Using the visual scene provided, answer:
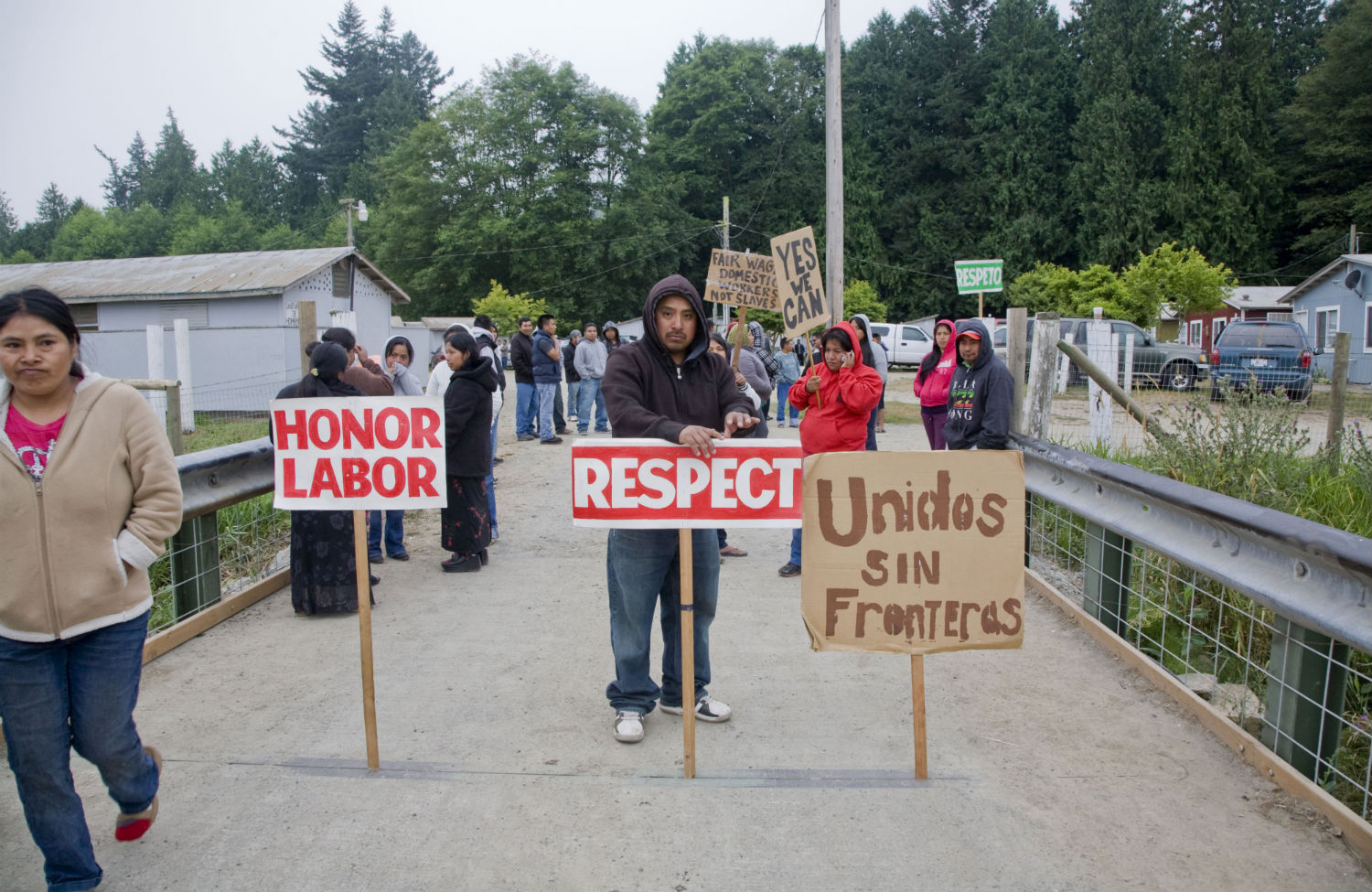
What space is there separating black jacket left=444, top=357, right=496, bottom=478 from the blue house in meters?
30.3

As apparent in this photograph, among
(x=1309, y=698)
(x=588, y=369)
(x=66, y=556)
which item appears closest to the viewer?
(x=66, y=556)

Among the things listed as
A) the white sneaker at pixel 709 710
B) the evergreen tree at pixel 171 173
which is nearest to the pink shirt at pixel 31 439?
the white sneaker at pixel 709 710

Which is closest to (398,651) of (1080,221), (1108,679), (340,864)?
(340,864)

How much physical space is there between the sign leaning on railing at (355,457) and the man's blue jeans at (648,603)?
0.84 metres

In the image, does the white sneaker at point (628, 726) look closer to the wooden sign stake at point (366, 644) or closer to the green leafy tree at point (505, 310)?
the wooden sign stake at point (366, 644)

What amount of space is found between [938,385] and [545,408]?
893cm

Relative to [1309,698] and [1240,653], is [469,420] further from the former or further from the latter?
[1309,698]

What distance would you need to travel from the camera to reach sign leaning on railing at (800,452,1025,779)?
384cm

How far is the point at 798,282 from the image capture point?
358 inches

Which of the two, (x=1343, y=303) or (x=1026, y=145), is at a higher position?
(x=1026, y=145)

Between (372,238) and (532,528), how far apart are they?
63.4 m

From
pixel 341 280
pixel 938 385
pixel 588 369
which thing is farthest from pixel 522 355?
pixel 341 280

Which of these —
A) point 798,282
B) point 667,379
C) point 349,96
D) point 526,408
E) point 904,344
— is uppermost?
point 349,96

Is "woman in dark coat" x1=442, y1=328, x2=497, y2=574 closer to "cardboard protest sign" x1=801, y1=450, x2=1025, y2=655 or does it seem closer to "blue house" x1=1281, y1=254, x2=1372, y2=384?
"cardboard protest sign" x1=801, y1=450, x2=1025, y2=655
